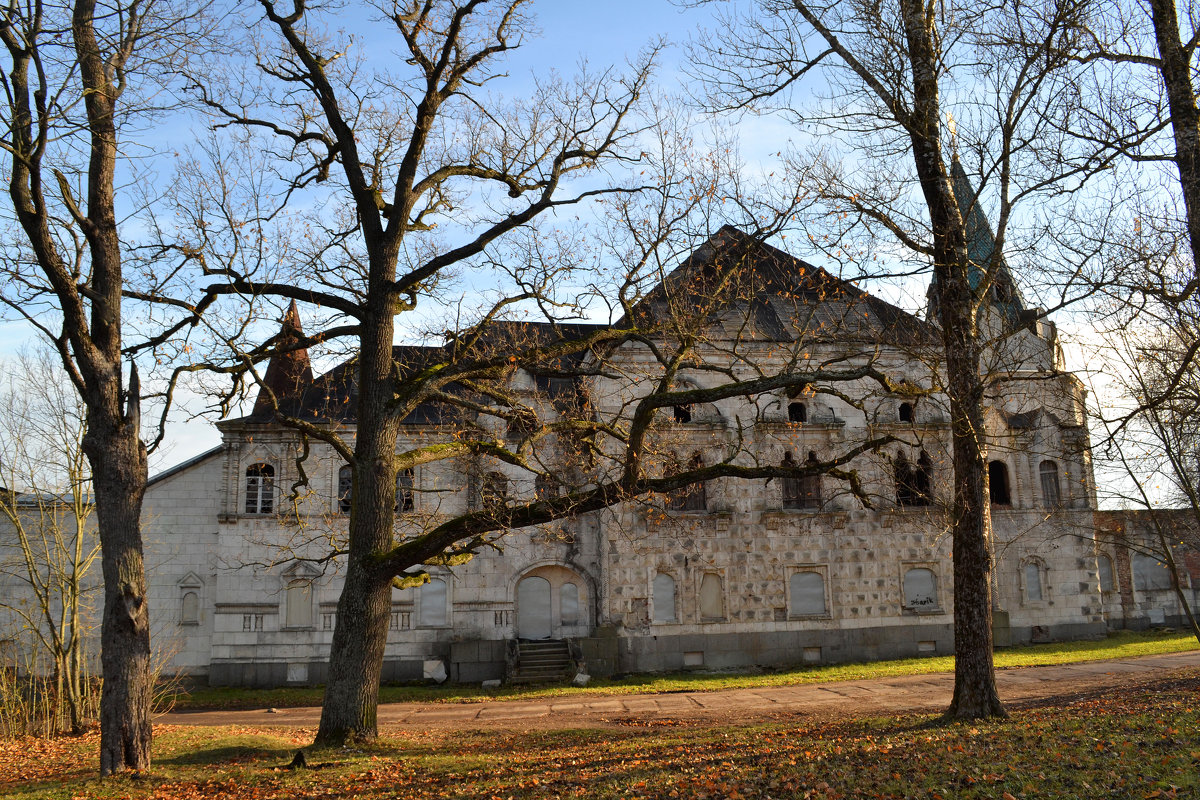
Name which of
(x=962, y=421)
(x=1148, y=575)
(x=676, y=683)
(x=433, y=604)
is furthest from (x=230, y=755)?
(x=1148, y=575)

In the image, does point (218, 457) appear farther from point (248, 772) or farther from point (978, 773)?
point (978, 773)

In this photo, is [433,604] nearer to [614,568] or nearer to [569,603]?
[569,603]

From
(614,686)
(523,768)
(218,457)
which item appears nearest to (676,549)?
(614,686)

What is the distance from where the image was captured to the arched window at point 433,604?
2736 centimetres

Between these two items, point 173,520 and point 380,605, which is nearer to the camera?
point 380,605

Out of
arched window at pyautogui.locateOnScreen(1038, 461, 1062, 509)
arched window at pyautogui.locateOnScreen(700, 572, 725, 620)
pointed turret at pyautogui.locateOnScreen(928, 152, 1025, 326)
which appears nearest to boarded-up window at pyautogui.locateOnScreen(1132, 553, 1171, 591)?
arched window at pyautogui.locateOnScreen(1038, 461, 1062, 509)

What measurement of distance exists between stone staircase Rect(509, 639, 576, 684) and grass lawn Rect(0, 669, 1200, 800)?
1188cm

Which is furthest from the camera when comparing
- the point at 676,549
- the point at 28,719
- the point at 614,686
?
the point at 676,549

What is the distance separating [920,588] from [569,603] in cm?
1112

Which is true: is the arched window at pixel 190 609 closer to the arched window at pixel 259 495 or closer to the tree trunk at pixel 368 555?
the arched window at pixel 259 495

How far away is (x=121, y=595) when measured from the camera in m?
10.7

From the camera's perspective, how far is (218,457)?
28984 millimetres

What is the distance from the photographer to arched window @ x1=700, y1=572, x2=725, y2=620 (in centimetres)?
2767

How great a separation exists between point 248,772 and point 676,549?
1802 cm
